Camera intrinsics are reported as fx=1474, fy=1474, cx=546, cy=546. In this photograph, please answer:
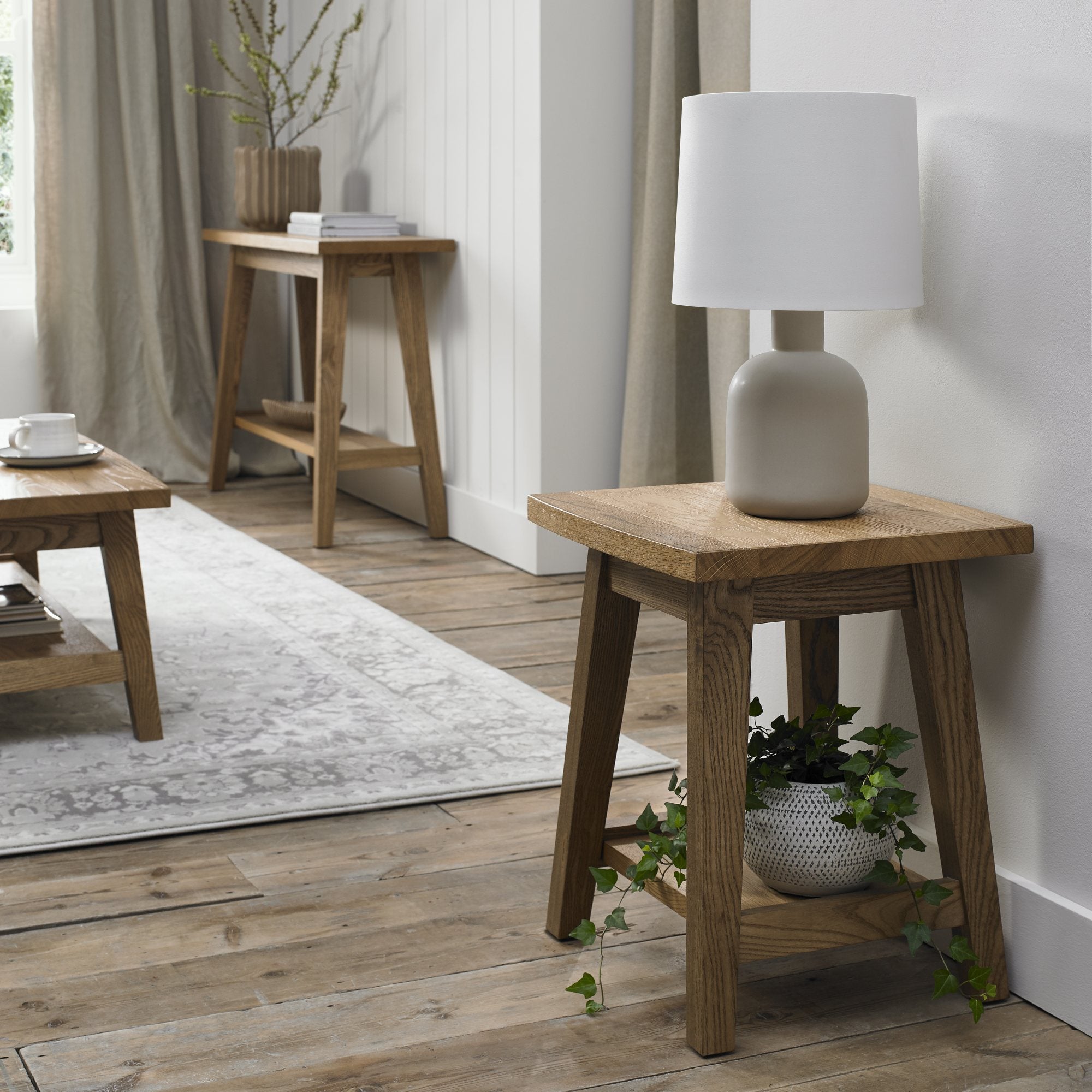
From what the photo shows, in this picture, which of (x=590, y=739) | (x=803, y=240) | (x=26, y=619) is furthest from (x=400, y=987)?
(x=26, y=619)

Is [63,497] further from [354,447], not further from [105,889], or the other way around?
[354,447]

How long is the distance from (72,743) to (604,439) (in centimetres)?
158

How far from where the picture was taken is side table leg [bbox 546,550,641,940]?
5.07ft

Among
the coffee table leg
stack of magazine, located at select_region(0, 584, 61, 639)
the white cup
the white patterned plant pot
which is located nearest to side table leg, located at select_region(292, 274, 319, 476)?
the white cup

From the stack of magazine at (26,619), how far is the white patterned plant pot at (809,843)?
133 centimetres

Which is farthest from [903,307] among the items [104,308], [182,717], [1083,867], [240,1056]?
[104,308]

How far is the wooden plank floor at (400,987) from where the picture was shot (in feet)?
4.42

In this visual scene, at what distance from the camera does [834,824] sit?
141 centimetres

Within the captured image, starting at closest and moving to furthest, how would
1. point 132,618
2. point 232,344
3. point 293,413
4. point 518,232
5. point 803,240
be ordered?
point 803,240 → point 132,618 → point 518,232 → point 293,413 → point 232,344

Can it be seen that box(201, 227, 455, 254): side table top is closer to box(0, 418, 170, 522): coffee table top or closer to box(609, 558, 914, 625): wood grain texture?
box(0, 418, 170, 522): coffee table top

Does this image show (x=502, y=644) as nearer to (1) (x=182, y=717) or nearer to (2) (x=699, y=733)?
(1) (x=182, y=717)

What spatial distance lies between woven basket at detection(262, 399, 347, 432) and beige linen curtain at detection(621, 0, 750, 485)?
1.08 m

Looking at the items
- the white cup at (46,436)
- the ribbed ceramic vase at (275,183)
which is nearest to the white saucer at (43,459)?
the white cup at (46,436)

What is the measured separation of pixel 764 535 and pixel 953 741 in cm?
29
